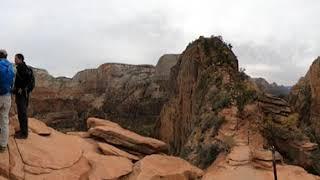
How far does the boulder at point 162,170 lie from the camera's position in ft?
36.7

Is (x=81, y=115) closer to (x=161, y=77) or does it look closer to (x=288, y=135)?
(x=161, y=77)

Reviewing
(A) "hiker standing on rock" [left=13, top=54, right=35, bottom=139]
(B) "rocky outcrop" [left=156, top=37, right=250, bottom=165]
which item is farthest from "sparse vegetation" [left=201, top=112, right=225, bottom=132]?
(A) "hiker standing on rock" [left=13, top=54, right=35, bottom=139]

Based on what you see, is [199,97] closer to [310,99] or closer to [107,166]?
[310,99]

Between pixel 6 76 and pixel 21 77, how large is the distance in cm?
68

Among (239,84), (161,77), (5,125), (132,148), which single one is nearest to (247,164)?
(132,148)

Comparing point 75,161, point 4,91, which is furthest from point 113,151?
point 4,91

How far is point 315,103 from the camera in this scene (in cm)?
3394

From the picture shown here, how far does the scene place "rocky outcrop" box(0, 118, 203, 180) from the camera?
33.7 feet

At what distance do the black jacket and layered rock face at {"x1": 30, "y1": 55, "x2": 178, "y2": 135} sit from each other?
3945 cm

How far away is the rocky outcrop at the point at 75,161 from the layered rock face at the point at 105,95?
37945 mm

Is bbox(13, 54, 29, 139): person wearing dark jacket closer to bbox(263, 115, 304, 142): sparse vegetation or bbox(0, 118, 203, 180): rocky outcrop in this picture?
bbox(0, 118, 203, 180): rocky outcrop

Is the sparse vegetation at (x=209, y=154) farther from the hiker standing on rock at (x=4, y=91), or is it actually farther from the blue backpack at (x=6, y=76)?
the blue backpack at (x=6, y=76)

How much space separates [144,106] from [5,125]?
47535 mm

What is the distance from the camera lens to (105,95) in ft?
221
